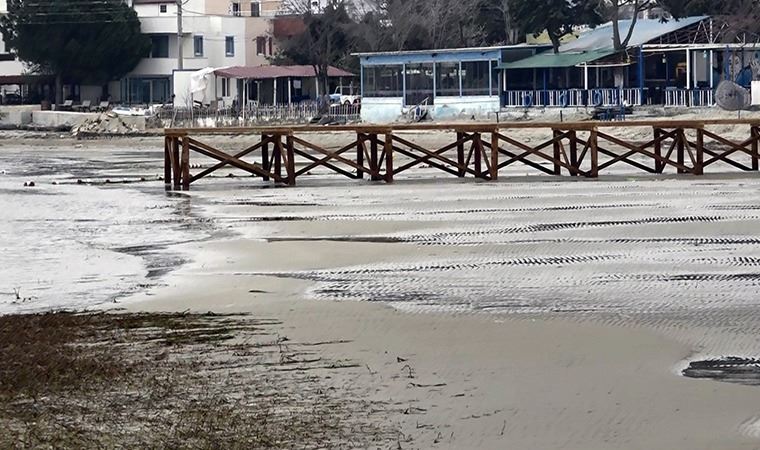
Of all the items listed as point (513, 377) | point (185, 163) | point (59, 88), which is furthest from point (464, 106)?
point (513, 377)

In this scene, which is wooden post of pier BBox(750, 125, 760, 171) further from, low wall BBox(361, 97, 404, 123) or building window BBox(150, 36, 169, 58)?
building window BBox(150, 36, 169, 58)

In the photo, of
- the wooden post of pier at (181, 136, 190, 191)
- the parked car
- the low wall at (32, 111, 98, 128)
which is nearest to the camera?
the wooden post of pier at (181, 136, 190, 191)

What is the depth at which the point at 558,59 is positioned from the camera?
61969mm

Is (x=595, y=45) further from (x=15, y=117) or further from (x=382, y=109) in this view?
(x=15, y=117)

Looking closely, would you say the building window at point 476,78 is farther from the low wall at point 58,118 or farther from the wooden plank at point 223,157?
the wooden plank at point 223,157

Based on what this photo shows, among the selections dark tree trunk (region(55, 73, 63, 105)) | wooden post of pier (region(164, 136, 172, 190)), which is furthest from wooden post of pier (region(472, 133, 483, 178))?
dark tree trunk (region(55, 73, 63, 105))

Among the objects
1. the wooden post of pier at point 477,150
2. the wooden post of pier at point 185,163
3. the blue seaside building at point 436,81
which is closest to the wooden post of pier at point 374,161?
the wooden post of pier at point 477,150

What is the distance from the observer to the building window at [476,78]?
6353cm

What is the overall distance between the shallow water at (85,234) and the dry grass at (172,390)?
2433mm

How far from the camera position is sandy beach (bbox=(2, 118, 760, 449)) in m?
8.98

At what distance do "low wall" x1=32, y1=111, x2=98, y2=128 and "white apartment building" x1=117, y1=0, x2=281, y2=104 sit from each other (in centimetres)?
1165

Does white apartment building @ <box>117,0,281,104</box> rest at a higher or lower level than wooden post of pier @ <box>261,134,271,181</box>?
higher

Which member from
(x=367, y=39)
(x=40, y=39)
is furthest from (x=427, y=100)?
(x=40, y=39)

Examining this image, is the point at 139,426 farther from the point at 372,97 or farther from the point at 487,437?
the point at 372,97
